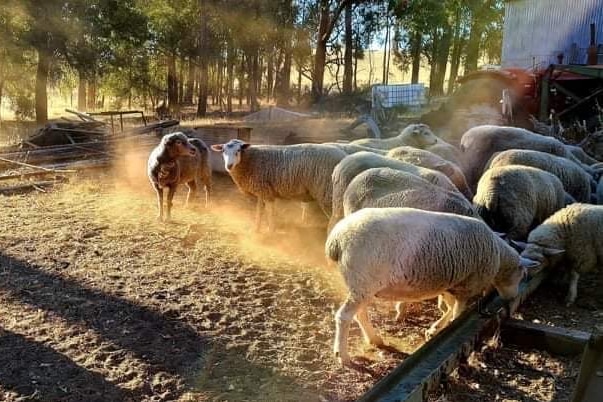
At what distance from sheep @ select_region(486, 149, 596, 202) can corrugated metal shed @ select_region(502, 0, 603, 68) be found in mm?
18569

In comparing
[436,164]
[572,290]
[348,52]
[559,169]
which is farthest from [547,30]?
[572,290]

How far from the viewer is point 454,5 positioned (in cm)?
3606

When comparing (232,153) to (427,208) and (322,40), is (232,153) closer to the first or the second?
(427,208)

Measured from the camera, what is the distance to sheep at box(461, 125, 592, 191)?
942cm

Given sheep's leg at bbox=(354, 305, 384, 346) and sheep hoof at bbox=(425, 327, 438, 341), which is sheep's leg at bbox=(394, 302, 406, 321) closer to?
→ sheep hoof at bbox=(425, 327, 438, 341)

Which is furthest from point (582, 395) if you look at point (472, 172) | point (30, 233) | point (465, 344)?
point (472, 172)

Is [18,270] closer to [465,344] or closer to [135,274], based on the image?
[135,274]

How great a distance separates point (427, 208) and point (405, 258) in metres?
1.40

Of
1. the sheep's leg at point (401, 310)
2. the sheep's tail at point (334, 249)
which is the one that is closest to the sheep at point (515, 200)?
the sheep's leg at point (401, 310)

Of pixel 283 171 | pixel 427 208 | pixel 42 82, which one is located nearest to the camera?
pixel 427 208

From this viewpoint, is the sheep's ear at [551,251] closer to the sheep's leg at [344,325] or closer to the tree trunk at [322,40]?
the sheep's leg at [344,325]

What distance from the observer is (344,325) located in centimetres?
416

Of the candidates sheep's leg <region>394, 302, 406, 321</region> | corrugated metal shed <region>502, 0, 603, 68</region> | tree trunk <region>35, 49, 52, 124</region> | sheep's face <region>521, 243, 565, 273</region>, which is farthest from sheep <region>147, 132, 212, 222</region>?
corrugated metal shed <region>502, 0, 603, 68</region>

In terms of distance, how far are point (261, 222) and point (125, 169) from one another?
642cm
